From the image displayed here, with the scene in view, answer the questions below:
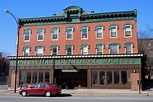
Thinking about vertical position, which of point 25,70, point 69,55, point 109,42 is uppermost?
point 109,42

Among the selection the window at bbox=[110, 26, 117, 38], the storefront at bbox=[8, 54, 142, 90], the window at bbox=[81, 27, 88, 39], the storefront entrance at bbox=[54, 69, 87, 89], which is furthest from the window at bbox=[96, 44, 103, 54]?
the storefront entrance at bbox=[54, 69, 87, 89]

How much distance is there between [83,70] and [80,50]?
3337mm

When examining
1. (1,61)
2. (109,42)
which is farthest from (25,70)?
(1,61)

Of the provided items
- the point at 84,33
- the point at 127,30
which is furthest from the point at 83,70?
the point at 127,30

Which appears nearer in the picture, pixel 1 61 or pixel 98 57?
pixel 98 57

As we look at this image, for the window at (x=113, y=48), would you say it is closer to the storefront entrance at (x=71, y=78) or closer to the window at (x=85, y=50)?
the window at (x=85, y=50)

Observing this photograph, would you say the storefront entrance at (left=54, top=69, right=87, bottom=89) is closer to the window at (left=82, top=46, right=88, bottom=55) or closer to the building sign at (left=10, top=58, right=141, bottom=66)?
the building sign at (left=10, top=58, right=141, bottom=66)

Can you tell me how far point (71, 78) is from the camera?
34312 mm

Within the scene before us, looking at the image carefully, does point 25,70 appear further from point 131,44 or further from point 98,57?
point 131,44

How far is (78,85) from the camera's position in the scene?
111 feet

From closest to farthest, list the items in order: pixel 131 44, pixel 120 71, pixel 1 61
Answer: pixel 120 71 < pixel 131 44 < pixel 1 61

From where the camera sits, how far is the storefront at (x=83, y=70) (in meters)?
30.8

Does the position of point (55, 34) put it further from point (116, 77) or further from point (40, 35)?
point (116, 77)

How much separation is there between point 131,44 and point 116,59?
3966mm
